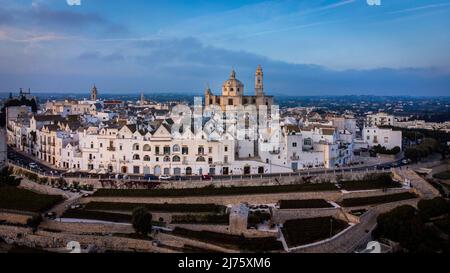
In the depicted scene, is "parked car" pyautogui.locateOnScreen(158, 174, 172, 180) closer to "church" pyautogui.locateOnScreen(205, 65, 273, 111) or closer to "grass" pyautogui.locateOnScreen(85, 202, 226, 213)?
"grass" pyautogui.locateOnScreen(85, 202, 226, 213)

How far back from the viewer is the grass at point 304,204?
1823 centimetres

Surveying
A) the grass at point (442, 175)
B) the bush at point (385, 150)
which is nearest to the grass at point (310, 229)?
the grass at point (442, 175)

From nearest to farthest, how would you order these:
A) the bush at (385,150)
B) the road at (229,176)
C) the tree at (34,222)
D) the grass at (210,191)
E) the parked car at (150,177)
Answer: the tree at (34,222) < the grass at (210,191) < the parked car at (150,177) < the road at (229,176) < the bush at (385,150)

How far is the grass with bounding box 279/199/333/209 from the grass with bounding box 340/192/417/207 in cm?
80

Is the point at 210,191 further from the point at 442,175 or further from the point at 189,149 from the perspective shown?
the point at 442,175

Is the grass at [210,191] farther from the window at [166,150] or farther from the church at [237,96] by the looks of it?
the church at [237,96]

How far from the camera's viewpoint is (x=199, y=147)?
2303 cm

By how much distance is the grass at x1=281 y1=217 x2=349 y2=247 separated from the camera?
14662 millimetres

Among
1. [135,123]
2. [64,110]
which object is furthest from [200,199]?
[64,110]

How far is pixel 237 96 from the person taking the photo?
113 feet

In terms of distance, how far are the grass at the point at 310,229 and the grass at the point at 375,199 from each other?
1794 millimetres

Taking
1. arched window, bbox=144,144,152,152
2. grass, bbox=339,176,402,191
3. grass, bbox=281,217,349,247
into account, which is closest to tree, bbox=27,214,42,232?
arched window, bbox=144,144,152,152

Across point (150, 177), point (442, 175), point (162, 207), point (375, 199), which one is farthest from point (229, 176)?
point (442, 175)
